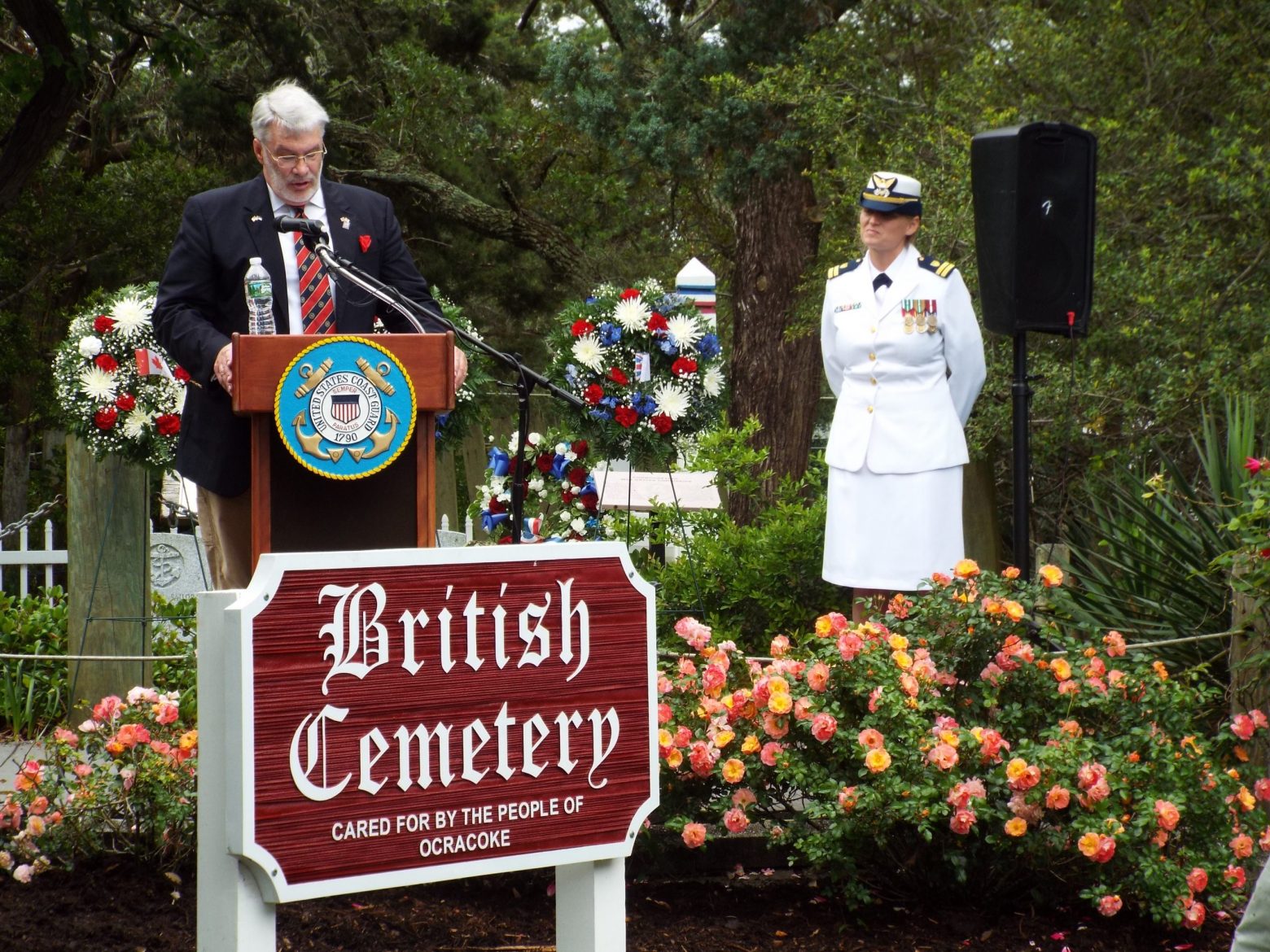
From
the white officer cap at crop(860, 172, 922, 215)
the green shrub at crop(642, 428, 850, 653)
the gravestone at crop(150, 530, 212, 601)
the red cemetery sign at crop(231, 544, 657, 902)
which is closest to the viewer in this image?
the red cemetery sign at crop(231, 544, 657, 902)

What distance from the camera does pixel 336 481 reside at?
10.3 feet

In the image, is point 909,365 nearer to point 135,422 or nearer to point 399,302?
point 399,302

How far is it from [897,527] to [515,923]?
2.31m

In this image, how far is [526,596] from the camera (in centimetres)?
245

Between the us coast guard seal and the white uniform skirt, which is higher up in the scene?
the us coast guard seal

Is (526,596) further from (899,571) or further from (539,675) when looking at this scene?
(899,571)

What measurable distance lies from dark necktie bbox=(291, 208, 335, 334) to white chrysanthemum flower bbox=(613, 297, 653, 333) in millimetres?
2369

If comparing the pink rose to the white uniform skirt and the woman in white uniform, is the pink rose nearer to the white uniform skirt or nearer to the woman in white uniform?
the woman in white uniform

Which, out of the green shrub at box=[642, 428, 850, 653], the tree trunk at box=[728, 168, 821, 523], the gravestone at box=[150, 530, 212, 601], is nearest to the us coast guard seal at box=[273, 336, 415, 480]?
the green shrub at box=[642, 428, 850, 653]

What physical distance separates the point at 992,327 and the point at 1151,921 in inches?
96.3

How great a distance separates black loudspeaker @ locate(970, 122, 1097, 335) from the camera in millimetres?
5145

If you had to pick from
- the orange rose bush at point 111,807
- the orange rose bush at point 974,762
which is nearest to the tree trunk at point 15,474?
the orange rose bush at point 111,807

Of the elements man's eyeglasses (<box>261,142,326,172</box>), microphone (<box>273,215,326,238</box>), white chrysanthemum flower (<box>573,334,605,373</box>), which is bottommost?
white chrysanthemum flower (<box>573,334,605,373</box>)

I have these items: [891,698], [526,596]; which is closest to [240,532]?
[526,596]
